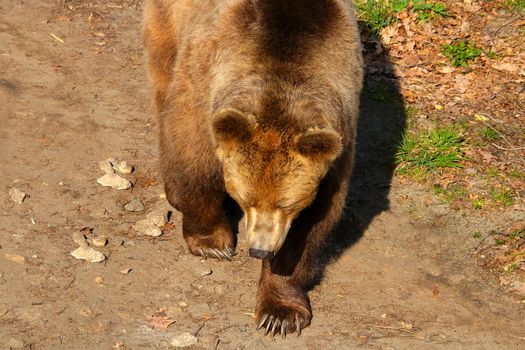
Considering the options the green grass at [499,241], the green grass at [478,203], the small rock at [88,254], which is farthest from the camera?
the green grass at [478,203]

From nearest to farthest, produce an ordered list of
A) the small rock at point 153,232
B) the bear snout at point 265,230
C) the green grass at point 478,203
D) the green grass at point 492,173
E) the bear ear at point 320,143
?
1. the bear ear at point 320,143
2. the bear snout at point 265,230
3. the small rock at point 153,232
4. the green grass at point 478,203
5. the green grass at point 492,173

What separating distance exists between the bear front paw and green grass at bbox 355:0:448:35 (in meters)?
4.54

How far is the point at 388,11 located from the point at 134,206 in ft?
14.1

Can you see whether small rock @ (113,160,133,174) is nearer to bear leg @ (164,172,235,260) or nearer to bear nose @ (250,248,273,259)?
bear leg @ (164,172,235,260)

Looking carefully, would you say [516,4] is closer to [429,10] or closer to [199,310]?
[429,10]

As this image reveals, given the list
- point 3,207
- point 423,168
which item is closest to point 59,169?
point 3,207

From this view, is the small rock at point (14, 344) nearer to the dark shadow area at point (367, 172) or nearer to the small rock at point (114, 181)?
the dark shadow area at point (367, 172)

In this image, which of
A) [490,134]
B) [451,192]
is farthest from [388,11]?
[451,192]

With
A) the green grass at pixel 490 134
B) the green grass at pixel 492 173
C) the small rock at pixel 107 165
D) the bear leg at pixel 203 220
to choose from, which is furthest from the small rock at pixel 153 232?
the green grass at pixel 490 134

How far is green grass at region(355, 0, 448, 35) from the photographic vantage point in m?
9.52

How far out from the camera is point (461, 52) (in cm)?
926

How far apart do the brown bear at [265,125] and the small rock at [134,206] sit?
534 millimetres

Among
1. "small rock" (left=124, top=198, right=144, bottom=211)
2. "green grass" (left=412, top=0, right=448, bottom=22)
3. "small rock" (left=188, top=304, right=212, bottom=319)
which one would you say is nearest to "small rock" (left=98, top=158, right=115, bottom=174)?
"small rock" (left=124, top=198, right=144, bottom=211)

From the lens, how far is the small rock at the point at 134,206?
6.75 metres
